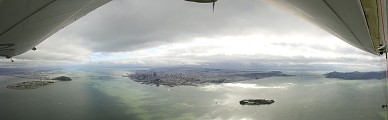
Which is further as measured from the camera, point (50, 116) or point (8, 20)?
point (50, 116)

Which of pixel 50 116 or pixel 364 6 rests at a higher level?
pixel 364 6

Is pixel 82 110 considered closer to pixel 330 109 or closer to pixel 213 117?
pixel 213 117

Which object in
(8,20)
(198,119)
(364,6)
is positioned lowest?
(198,119)

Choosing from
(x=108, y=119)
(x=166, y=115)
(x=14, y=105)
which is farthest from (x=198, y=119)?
(x=14, y=105)

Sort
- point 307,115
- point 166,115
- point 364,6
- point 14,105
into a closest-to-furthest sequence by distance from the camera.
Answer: point 364,6 → point 307,115 → point 166,115 → point 14,105

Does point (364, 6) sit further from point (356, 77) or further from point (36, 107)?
point (356, 77)

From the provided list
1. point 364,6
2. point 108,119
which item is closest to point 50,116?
point 108,119

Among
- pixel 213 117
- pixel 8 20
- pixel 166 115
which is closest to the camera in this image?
pixel 8 20

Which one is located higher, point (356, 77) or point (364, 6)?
point (364, 6)

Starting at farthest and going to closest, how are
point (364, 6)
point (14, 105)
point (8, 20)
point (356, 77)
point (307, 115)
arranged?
point (356, 77)
point (14, 105)
point (307, 115)
point (364, 6)
point (8, 20)
